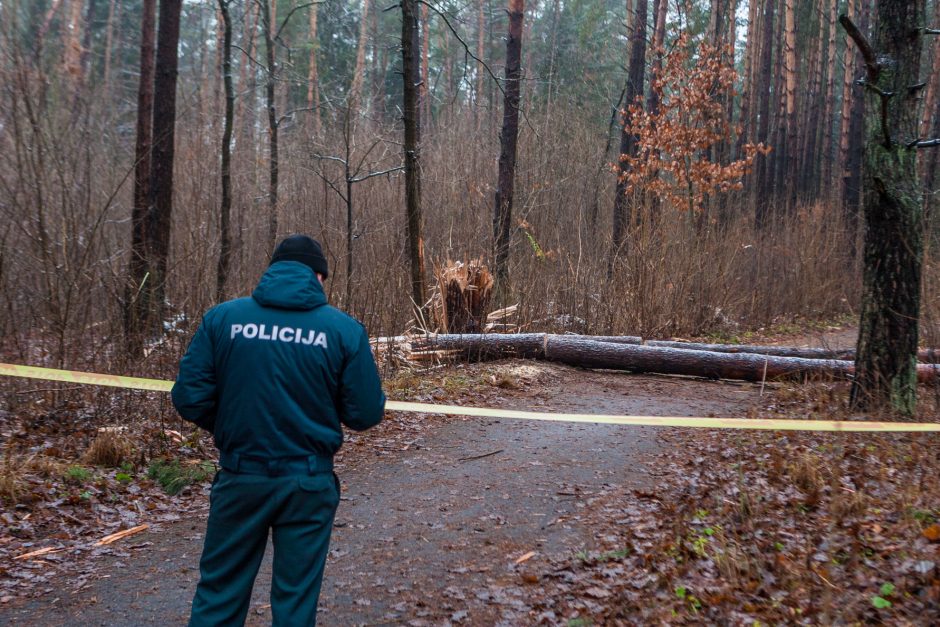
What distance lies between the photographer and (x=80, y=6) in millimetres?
30422

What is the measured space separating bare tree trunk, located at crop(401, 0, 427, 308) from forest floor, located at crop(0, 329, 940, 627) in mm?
5011

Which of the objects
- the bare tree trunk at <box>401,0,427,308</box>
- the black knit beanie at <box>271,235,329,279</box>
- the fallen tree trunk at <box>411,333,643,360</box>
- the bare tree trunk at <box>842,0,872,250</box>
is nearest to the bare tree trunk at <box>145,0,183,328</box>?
the bare tree trunk at <box>401,0,427,308</box>

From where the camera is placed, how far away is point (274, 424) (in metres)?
Answer: 3.33

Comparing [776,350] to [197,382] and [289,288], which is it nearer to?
[289,288]

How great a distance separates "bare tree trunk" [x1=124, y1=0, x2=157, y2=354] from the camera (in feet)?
29.1

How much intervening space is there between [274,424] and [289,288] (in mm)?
591

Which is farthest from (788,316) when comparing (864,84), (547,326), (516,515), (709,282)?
(516,515)

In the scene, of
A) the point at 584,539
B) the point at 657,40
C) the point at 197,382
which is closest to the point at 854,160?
the point at 657,40

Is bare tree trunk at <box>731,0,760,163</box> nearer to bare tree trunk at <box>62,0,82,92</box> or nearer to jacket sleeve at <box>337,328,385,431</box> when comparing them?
bare tree trunk at <box>62,0,82,92</box>

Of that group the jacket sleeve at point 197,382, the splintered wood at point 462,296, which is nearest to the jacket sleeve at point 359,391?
the jacket sleeve at point 197,382

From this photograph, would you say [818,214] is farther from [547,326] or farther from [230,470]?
[230,470]

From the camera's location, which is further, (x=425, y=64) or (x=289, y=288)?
(x=425, y=64)

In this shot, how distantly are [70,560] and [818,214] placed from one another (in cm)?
2214

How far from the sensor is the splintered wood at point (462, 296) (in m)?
13.7
